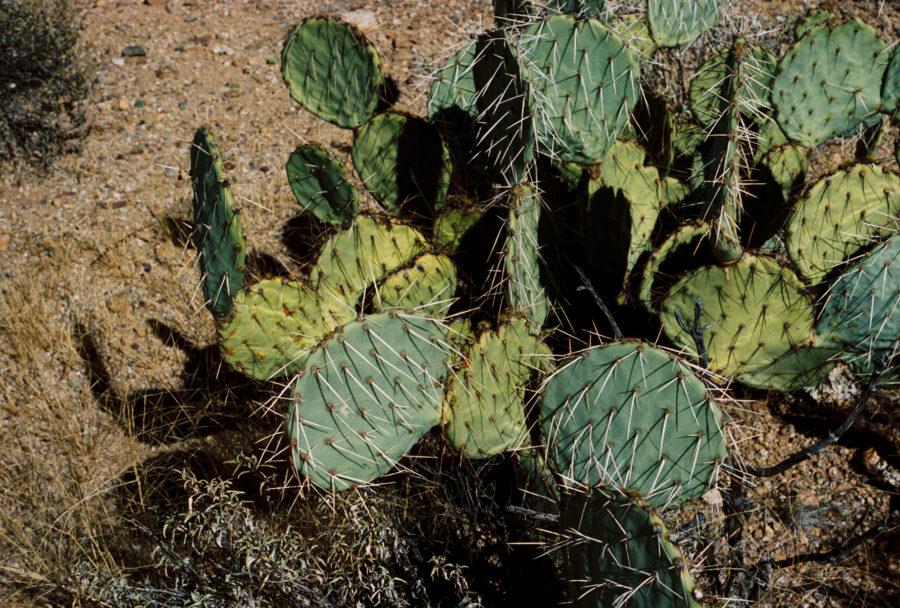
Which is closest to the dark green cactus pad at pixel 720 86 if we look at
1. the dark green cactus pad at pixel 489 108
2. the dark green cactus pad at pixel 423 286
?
the dark green cactus pad at pixel 489 108

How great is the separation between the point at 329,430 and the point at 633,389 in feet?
2.70

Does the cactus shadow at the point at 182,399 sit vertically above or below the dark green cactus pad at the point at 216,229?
below

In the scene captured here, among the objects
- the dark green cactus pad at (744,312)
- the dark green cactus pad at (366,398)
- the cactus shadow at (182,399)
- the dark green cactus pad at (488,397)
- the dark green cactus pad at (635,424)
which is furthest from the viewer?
the cactus shadow at (182,399)

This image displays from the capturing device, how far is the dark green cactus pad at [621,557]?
5.08 ft

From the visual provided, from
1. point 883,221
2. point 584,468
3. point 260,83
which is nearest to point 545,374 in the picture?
point 584,468

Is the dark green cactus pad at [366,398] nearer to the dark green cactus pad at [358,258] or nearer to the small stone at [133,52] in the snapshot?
the dark green cactus pad at [358,258]

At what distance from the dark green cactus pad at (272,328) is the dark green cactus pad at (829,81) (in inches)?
71.4

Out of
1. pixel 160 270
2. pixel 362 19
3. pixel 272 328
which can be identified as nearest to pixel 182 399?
pixel 160 270

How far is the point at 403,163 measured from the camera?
2.89 m

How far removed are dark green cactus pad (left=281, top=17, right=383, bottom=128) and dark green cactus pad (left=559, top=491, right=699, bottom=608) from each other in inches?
68.0

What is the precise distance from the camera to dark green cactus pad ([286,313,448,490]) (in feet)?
6.48

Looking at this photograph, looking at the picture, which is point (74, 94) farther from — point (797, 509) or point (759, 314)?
point (797, 509)

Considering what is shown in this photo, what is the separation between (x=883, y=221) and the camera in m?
2.48

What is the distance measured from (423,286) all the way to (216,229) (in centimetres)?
68
